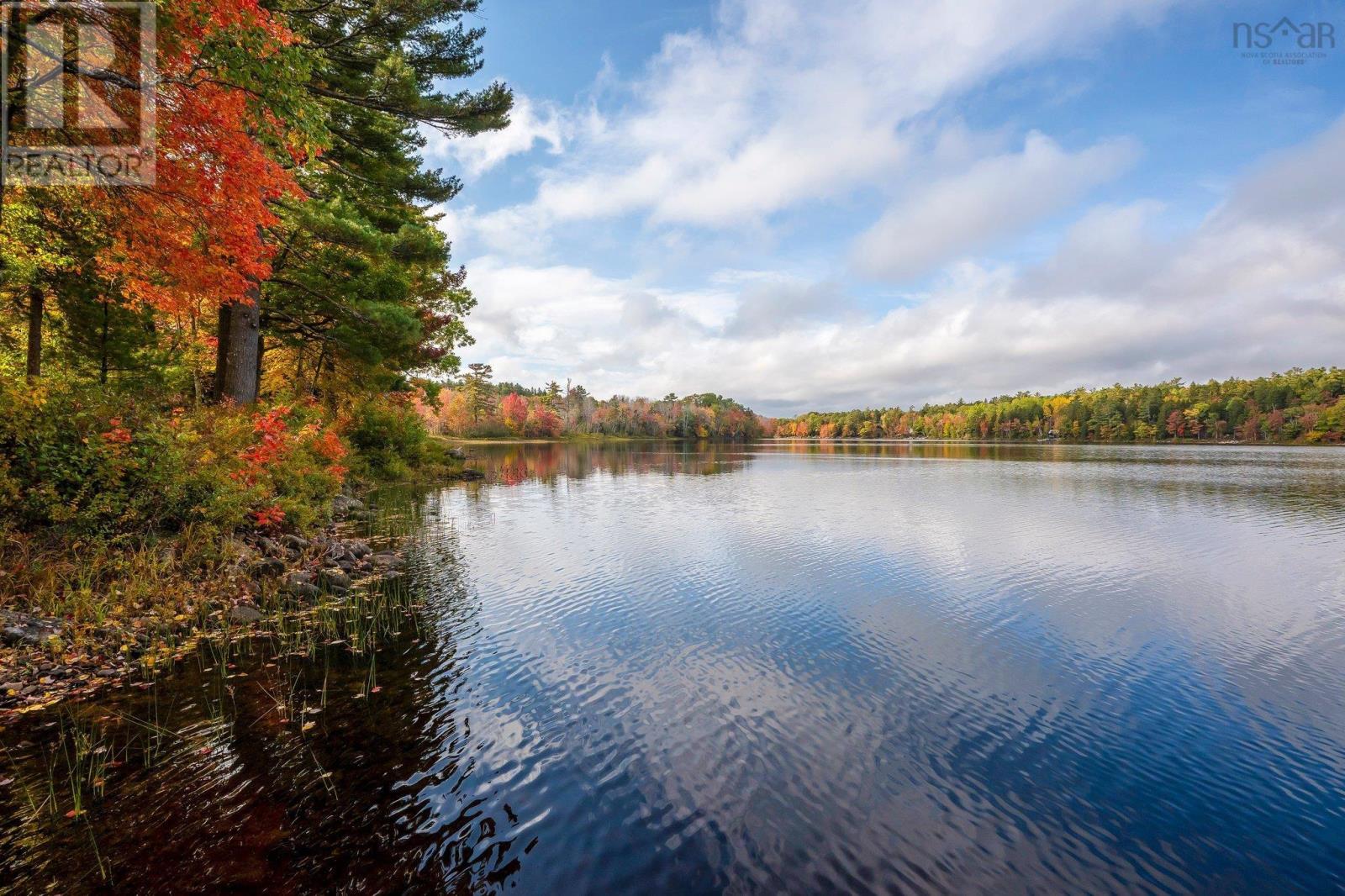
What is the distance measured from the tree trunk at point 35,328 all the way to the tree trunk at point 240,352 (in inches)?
190

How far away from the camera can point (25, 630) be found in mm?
8375

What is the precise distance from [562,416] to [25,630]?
144 meters

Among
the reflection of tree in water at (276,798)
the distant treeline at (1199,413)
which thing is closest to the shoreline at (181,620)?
the reflection of tree in water at (276,798)

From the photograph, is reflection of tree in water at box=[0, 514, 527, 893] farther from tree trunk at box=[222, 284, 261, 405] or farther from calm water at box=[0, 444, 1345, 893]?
tree trunk at box=[222, 284, 261, 405]

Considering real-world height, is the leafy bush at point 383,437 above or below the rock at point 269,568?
above

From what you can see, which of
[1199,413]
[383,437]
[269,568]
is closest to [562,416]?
[383,437]

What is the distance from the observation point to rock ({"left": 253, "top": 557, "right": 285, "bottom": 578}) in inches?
512

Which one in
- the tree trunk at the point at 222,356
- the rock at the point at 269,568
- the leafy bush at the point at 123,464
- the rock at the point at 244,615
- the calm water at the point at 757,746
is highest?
the tree trunk at the point at 222,356

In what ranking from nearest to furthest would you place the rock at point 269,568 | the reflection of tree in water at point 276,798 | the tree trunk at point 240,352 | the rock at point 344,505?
the reflection of tree in water at point 276,798, the rock at point 269,568, the tree trunk at point 240,352, the rock at point 344,505

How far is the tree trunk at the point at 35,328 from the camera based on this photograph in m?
16.1

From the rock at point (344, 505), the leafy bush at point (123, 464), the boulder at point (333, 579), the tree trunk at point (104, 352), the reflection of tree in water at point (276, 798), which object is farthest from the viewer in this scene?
the rock at point (344, 505)

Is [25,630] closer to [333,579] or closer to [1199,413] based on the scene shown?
[333,579]

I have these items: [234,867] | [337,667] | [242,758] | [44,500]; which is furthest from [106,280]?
[234,867]

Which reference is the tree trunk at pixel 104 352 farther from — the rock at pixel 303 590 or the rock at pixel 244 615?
the rock at pixel 244 615
